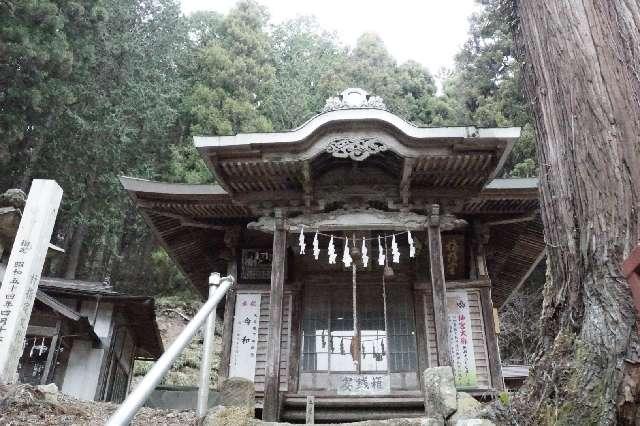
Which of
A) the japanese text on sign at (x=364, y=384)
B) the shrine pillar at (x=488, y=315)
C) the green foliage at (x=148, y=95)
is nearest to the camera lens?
the japanese text on sign at (x=364, y=384)

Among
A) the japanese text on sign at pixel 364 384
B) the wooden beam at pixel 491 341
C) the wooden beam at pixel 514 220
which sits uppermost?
the wooden beam at pixel 514 220

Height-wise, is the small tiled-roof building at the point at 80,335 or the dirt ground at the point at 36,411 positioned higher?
the small tiled-roof building at the point at 80,335

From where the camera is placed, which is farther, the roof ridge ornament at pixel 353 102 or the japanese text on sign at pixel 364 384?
the japanese text on sign at pixel 364 384

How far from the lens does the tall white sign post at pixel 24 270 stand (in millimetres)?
7145

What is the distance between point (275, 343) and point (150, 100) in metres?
18.6

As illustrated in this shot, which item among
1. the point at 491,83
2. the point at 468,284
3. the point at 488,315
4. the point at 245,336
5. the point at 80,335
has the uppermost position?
the point at 491,83

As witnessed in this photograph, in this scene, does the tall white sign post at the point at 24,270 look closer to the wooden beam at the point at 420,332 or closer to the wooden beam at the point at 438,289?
the wooden beam at the point at 438,289

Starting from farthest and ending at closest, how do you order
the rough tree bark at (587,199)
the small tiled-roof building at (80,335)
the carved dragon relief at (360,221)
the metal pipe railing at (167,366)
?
the small tiled-roof building at (80,335), the carved dragon relief at (360,221), the rough tree bark at (587,199), the metal pipe railing at (167,366)

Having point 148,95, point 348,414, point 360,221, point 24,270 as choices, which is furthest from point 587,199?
point 148,95

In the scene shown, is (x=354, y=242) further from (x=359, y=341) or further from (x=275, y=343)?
(x=275, y=343)

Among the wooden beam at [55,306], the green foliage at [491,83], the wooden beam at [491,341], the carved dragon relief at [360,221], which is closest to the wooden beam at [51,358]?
the wooden beam at [55,306]

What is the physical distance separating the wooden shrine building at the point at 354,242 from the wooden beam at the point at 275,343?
22 mm

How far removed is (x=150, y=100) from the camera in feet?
77.8

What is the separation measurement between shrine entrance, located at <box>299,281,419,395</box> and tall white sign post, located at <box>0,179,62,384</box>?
448 centimetres
